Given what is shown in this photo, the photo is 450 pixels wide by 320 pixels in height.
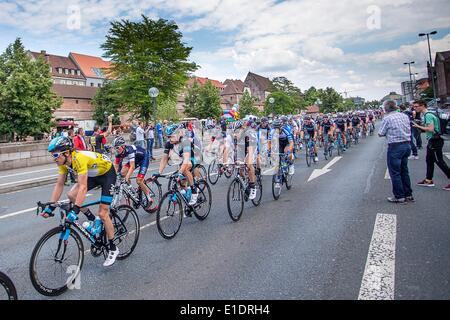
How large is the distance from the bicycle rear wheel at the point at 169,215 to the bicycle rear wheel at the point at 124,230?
0.45m

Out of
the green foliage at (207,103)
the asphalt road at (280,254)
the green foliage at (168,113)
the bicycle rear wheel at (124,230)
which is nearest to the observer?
the asphalt road at (280,254)

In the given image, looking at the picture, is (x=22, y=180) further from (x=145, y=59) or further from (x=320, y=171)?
(x=145, y=59)

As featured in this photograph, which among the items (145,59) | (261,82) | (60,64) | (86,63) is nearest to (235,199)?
(145,59)

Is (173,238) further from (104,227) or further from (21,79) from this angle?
(21,79)

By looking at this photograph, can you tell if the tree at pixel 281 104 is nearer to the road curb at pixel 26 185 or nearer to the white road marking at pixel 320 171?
the white road marking at pixel 320 171

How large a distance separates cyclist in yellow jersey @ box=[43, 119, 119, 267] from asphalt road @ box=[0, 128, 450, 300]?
2.20 ft

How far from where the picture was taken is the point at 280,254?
4816mm

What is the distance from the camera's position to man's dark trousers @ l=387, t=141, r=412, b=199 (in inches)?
282

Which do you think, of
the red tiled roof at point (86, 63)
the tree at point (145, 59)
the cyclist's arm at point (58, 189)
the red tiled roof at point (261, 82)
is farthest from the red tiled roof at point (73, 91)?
the cyclist's arm at point (58, 189)

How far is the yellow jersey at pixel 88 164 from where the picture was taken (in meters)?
4.38

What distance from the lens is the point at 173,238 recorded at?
5859 mm

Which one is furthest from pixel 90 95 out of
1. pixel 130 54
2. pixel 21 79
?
pixel 130 54

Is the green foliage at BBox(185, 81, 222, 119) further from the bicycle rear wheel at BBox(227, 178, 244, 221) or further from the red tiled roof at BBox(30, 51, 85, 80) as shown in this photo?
the bicycle rear wheel at BBox(227, 178, 244, 221)
